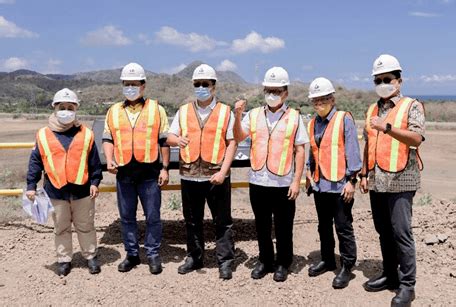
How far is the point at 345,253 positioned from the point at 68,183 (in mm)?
2931

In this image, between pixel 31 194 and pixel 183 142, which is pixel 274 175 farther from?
pixel 31 194

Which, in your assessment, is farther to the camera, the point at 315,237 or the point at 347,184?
the point at 315,237

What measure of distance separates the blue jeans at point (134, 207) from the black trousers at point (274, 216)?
1053 mm

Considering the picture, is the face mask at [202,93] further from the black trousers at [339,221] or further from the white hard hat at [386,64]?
the white hard hat at [386,64]

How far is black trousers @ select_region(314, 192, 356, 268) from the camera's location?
4918 mm

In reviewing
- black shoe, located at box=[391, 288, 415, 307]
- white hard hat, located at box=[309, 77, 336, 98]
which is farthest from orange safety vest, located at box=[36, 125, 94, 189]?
black shoe, located at box=[391, 288, 415, 307]

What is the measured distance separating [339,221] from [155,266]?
2.01m

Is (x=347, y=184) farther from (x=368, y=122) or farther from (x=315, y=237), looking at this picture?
Answer: (x=315, y=237)

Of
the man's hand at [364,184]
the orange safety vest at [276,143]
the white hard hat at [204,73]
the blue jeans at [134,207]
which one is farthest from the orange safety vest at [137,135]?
the man's hand at [364,184]

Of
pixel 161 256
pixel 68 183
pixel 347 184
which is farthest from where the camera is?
pixel 161 256

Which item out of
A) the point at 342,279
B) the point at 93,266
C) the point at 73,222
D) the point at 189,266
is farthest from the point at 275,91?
the point at 93,266

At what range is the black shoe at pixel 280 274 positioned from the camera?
5137mm

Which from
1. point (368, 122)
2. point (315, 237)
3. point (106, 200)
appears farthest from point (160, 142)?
point (106, 200)

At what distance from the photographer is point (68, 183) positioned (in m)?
5.18
